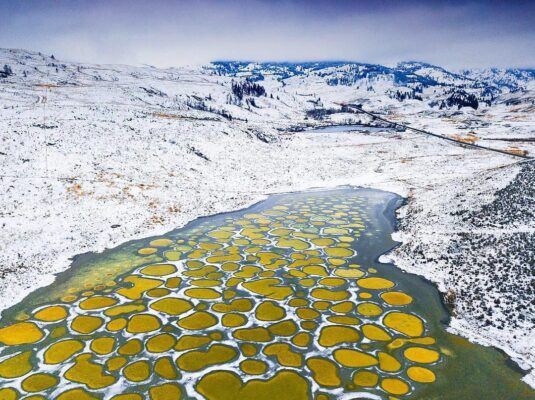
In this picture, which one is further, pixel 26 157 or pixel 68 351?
pixel 26 157

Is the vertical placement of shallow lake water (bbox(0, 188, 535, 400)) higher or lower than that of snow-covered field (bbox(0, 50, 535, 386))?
lower

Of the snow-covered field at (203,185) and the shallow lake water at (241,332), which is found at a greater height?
the snow-covered field at (203,185)

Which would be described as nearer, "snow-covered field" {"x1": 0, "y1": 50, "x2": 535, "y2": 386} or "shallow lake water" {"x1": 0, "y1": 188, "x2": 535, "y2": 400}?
"shallow lake water" {"x1": 0, "y1": 188, "x2": 535, "y2": 400}

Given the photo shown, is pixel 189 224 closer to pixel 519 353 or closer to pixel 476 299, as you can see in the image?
pixel 476 299

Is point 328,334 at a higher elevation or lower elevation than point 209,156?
lower

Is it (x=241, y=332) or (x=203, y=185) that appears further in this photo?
(x=203, y=185)

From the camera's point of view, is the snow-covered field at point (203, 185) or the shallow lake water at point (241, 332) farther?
the snow-covered field at point (203, 185)

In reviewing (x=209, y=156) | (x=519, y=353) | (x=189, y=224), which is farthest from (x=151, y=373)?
(x=209, y=156)

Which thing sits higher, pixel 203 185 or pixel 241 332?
pixel 203 185
